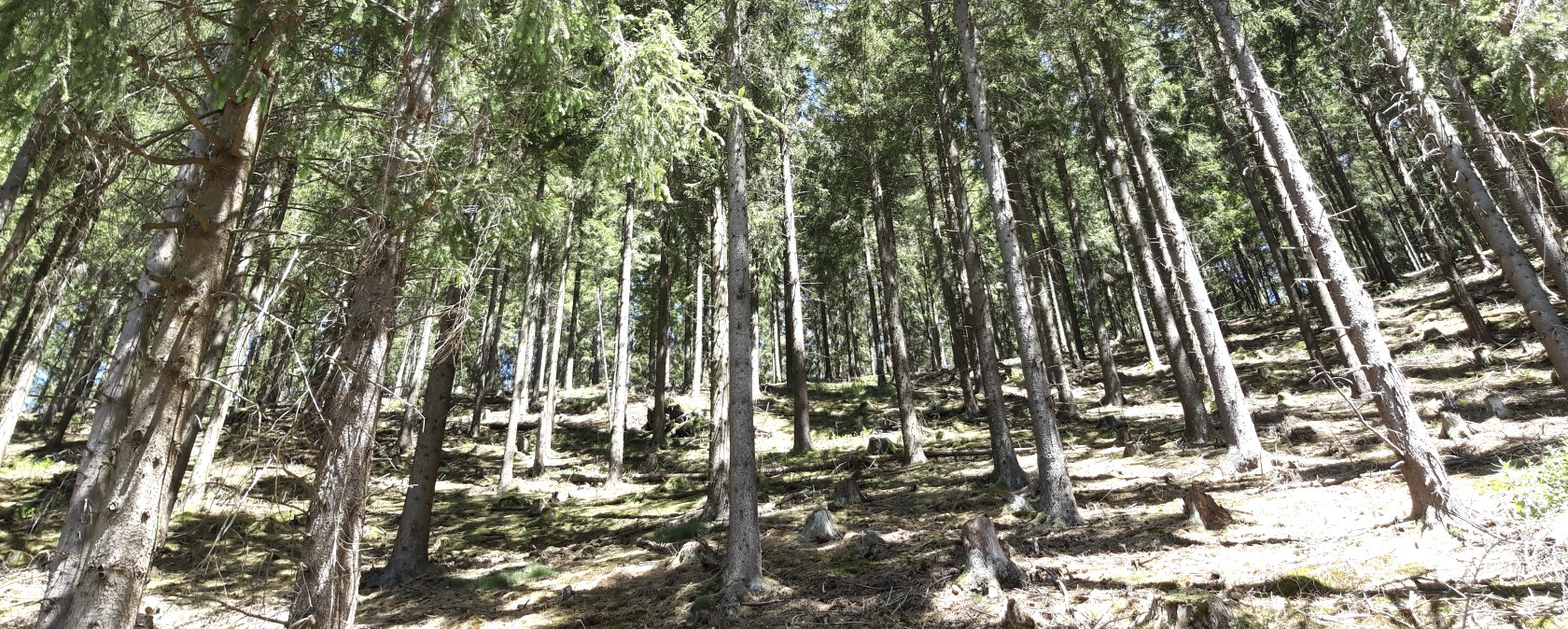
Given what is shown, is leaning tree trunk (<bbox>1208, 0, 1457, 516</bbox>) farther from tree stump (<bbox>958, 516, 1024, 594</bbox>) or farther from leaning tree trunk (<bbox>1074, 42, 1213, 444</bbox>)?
leaning tree trunk (<bbox>1074, 42, 1213, 444</bbox>)

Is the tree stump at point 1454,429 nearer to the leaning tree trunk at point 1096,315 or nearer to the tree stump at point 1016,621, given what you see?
the leaning tree trunk at point 1096,315

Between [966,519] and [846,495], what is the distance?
2993 millimetres

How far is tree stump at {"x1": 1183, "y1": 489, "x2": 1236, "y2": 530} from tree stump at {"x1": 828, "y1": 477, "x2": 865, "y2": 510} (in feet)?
16.7

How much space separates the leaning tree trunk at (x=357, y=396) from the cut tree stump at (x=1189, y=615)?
535 cm

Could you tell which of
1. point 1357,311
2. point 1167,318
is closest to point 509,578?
point 1357,311

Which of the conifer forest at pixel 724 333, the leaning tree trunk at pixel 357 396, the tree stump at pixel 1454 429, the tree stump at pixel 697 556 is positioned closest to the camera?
the leaning tree trunk at pixel 357 396

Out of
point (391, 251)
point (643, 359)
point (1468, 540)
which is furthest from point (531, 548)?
point (643, 359)

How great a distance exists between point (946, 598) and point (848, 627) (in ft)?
3.30

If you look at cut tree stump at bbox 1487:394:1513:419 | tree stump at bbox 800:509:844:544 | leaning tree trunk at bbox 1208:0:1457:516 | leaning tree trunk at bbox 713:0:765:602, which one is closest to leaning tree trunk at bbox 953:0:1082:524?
tree stump at bbox 800:509:844:544

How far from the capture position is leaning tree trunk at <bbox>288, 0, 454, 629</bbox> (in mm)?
4082

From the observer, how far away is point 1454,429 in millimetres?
9945

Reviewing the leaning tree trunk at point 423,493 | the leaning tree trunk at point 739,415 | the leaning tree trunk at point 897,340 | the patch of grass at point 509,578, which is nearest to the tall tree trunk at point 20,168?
the leaning tree trunk at point 423,493

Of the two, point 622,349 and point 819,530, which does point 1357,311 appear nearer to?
point 819,530

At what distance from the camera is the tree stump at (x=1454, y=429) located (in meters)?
9.88
